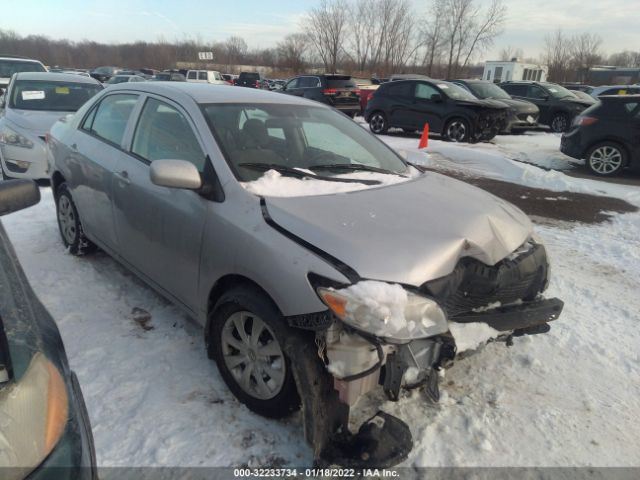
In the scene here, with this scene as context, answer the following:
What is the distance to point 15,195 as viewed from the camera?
2.02m

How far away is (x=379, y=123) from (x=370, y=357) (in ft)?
42.9

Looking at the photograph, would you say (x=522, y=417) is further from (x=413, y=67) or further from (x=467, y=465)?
(x=413, y=67)

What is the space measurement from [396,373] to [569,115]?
54.2 ft

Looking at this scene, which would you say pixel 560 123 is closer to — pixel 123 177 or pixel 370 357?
pixel 123 177

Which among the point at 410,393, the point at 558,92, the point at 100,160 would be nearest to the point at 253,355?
the point at 410,393

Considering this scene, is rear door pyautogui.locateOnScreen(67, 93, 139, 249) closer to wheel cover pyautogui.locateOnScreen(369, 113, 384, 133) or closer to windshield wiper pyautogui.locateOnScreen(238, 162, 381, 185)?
windshield wiper pyautogui.locateOnScreen(238, 162, 381, 185)

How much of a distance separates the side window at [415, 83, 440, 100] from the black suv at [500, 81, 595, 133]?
562 centimetres

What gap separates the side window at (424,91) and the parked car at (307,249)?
400 inches

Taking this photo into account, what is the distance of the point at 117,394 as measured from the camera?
2586 millimetres

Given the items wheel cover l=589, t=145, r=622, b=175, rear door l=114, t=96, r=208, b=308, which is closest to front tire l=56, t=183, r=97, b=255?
rear door l=114, t=96, r=208, b=308

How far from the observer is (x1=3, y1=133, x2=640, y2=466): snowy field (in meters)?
2.29

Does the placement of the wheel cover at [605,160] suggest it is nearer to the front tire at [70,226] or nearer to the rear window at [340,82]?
the front tire at [70,226]

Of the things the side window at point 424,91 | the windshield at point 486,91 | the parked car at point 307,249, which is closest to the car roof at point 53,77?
the parked car at point 307,249

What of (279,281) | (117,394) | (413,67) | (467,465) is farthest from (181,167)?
(413,67)
